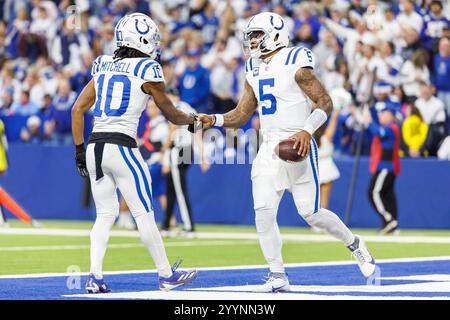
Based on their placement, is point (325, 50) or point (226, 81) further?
point (226, 81)

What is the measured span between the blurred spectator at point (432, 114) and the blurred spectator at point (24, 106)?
6889 millimetres

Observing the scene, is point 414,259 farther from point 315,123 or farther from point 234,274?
point 315,123

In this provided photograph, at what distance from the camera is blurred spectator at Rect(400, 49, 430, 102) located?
1855 cm

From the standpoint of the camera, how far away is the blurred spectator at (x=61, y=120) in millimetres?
20391

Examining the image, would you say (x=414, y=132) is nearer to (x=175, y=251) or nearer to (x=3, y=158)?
(x=175, y=251)

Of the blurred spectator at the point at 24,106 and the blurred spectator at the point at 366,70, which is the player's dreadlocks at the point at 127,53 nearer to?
the blurred spectator at the point at 366,70

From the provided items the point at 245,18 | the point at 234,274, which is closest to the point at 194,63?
the point at 245,18

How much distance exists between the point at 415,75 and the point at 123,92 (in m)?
10.0

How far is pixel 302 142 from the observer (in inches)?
364

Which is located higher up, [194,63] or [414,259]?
[194,63]

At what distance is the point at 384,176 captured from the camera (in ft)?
57.0

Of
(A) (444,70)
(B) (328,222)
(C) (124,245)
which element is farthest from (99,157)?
(A) (444,70)
